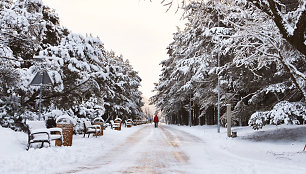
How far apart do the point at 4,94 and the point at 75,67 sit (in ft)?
11.1

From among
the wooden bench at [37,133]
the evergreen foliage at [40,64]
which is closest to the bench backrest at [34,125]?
the wooden bench at [37,133]

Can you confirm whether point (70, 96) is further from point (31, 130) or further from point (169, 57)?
point (169, 57)

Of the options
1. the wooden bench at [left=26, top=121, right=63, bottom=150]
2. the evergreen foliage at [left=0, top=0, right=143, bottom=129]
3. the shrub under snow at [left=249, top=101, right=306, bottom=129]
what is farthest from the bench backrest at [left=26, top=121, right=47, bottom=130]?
the shrub under snow at [left=249, top=101, right=306, bottom=129]

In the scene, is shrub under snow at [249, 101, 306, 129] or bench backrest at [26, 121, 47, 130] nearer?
bench backrest at [26, 121, 47, 130]

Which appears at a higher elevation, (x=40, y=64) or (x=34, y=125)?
(x=40, y=64)

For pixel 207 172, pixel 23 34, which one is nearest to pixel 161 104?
pixel 23 34

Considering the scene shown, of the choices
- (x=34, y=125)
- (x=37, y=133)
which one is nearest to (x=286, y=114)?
(x=37, y=133)

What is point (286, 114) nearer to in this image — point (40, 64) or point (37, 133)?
point (37, 133)

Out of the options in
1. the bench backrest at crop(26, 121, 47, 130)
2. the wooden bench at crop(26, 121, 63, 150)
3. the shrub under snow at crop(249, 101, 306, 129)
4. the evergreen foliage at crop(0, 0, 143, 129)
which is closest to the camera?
the wooden bench at crop(26, 121, 63, 150)

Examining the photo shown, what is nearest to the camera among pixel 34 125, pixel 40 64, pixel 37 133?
pixel 37 133

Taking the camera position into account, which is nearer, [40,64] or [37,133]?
[37,133]

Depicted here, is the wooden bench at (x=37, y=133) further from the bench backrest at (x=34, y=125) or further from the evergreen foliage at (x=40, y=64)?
the evergreen foliage at (x=40, y=64)

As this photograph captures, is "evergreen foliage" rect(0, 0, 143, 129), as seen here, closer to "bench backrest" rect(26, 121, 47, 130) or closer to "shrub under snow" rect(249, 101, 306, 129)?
"bench backrest" rect(26, 121, 47, 130)

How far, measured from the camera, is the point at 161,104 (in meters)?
49.7
